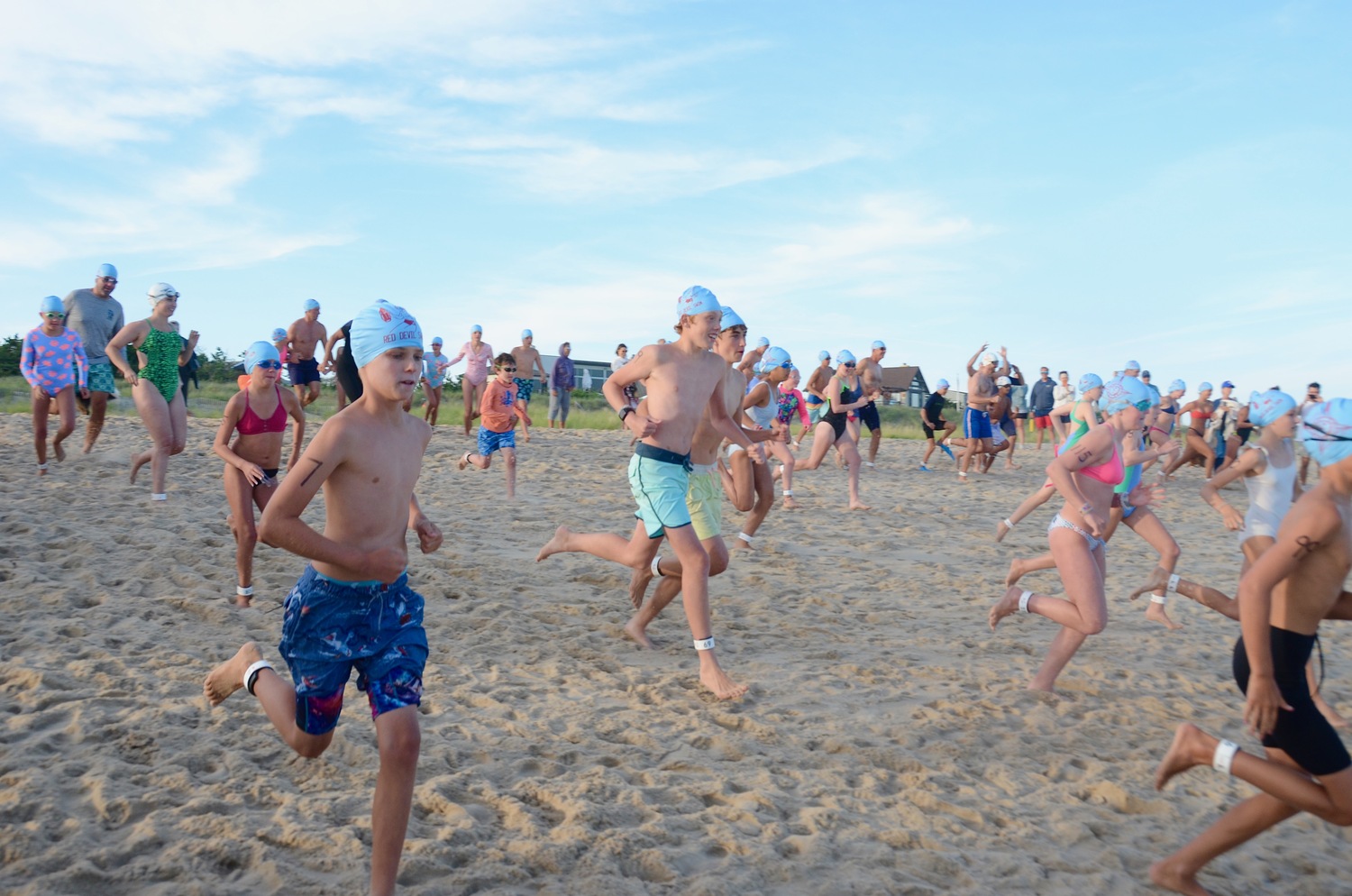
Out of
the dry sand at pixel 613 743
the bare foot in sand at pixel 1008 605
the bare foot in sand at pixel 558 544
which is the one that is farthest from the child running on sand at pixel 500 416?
the bare foot in sand at pixel 1008 605

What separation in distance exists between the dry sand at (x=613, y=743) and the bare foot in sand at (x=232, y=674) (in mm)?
422

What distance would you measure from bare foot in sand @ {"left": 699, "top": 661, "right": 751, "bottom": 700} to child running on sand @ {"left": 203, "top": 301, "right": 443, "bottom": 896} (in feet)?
7.95

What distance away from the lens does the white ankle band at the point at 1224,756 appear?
329cm

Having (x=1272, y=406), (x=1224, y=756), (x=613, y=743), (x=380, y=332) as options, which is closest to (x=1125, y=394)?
(x=1272, y=406)

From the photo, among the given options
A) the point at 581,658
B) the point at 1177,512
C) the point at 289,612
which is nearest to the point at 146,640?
the point at 581,658

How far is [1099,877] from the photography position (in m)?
Result: 3.64

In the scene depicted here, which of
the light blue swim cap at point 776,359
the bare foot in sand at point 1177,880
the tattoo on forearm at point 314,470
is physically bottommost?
the bare foot in sand at point 1177,880

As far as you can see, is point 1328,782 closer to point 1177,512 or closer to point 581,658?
point 581,658

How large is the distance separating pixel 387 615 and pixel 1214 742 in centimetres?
276

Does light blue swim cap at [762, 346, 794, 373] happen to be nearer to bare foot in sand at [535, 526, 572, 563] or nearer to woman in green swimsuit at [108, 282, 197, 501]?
bare foot in sand at [535, 526, 572, 563]

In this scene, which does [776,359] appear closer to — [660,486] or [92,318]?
[660,486]

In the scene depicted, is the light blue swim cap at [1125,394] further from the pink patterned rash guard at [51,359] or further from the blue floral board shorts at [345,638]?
the pink patterned rash guard at [51,359]

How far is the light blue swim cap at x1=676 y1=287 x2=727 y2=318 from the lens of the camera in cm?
563

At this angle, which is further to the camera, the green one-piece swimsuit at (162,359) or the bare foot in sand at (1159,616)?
the green one-piece swimsuit at (162,359)
